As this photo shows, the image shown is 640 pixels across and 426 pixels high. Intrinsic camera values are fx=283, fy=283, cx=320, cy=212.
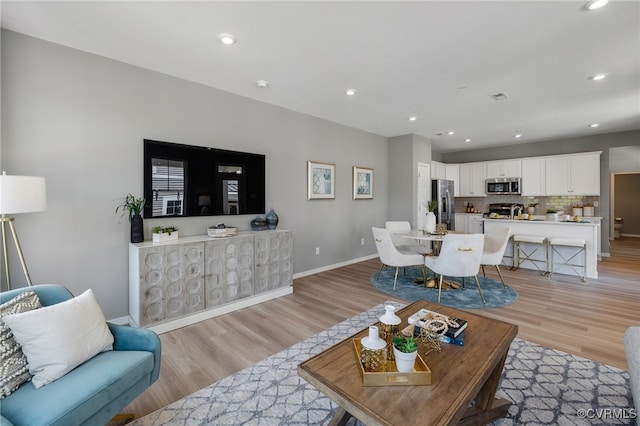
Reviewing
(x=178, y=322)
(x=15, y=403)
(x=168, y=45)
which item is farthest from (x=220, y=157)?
(x=15, y=403)

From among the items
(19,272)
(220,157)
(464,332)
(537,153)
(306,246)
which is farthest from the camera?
(537,153)

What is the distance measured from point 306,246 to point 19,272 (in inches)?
133

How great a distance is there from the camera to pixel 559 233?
16.2ft

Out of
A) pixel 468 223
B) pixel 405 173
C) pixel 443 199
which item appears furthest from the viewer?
pixel 468 223

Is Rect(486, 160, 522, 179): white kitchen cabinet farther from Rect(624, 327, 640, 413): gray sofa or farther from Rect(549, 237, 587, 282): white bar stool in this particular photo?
Rect(624, 327, 640, 413): gray sofa

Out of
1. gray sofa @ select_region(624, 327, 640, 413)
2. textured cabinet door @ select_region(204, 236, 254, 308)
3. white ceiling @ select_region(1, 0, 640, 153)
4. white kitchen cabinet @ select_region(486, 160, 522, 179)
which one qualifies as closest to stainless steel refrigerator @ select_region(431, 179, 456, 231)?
→ white kitchen cabinet @ select_region(486, 160, 522, 179)

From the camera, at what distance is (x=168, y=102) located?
3266 millimetres

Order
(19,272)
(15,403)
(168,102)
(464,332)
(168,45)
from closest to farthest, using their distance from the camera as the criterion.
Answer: (15,403) < (464,332) < (19,272) < (168,45) < (168,102)

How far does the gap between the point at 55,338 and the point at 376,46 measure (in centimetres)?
315

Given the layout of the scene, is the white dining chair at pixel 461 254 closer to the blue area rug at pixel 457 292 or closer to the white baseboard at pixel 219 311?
the blue area rug at pixel 457 292

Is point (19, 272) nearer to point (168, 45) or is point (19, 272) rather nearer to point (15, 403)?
point (15, 403)

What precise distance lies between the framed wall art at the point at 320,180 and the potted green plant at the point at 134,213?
2.55 metres

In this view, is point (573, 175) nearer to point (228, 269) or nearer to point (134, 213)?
point (228, 269)

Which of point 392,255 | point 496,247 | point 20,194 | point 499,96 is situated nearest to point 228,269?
point 20,194
